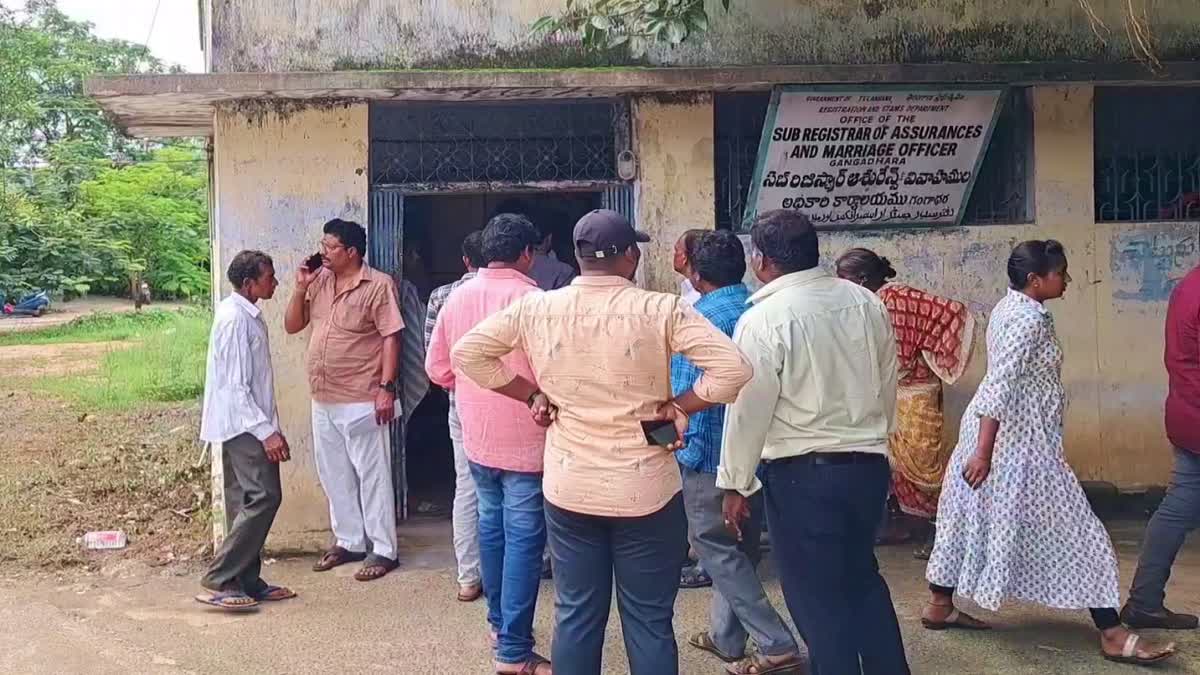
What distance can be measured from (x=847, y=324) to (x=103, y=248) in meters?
24.2

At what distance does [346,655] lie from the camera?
466cm

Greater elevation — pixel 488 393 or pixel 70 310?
pixel 70 310

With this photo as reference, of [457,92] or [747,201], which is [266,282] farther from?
[747,201]

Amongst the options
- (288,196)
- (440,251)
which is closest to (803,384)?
(288,196)

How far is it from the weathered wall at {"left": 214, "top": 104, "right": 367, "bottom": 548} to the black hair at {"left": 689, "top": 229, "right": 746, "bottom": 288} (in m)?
2.38

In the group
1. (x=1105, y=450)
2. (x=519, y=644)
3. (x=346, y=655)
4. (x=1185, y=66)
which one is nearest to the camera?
(x=519, y=644)

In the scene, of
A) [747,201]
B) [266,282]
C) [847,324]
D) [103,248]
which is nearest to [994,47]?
[747,201]

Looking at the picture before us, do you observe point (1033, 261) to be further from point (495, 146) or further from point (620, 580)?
point (495, 146)

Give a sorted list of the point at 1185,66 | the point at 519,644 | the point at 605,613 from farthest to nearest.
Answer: the point at 1185,66 → the point at 519,644 → the point at 605,613

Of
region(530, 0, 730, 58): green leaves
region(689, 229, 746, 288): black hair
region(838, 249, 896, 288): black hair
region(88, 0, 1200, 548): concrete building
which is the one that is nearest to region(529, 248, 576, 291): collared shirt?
region(88, 0, 1200, 548): concrete building

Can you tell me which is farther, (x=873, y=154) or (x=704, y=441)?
(x=873, y=154)

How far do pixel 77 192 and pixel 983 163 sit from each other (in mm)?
24007

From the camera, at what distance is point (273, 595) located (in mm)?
5355

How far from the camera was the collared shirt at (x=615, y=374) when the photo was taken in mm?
3320
